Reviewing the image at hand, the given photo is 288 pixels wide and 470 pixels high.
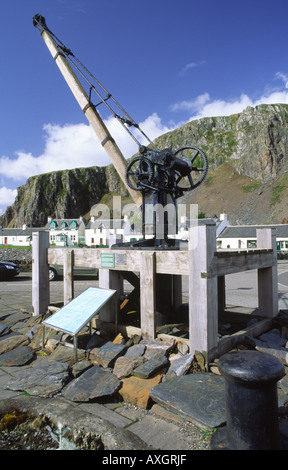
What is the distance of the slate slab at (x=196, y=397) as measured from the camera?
2898 millimetres

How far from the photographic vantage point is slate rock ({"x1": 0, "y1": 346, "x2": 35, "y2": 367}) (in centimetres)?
457

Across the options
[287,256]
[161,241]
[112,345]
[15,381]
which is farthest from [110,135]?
[287,256]

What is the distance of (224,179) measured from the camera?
354 feet

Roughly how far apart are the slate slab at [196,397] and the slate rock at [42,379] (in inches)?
48.1

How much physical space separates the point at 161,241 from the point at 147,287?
110 centimetres

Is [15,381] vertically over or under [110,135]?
under

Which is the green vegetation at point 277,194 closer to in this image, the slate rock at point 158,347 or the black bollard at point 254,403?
the slate rock at point 158,347

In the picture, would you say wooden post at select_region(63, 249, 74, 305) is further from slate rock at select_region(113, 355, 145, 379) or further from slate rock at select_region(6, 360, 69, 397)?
slate rock at select_region(113, 355, 145, 379)

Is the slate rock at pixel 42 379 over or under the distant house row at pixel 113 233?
under

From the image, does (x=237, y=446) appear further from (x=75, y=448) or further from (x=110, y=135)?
(x=110, y=135)

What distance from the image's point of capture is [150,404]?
131 inches

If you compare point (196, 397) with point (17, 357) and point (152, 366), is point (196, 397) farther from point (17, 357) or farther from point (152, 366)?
point (17, 357)

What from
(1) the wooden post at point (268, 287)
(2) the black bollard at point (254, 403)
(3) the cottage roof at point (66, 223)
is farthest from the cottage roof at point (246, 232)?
(3) the cottage roof at point (66, 223)

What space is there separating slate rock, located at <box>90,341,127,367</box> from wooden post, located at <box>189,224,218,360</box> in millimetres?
1073
